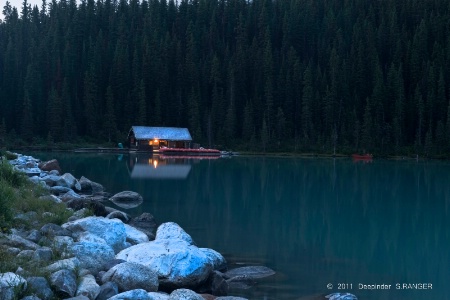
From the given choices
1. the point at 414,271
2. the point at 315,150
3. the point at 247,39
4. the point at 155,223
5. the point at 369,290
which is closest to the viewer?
the point at 369,290

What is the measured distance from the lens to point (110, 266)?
1013 centimetres

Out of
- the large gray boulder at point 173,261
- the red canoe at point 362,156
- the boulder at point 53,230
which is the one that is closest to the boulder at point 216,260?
the large gray boulder at point 173,261

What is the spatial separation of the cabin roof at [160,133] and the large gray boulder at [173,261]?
196ft

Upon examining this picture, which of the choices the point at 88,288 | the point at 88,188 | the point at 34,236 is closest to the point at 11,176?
the point at 88,188

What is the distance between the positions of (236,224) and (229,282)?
6.96 m

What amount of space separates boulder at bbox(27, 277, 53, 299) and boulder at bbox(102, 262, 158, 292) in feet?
4.53

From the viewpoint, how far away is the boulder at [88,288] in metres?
8.42

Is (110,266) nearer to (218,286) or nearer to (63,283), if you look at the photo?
(63,283)

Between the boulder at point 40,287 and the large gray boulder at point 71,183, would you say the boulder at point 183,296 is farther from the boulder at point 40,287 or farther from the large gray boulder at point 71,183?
the large gray boulder at point 71,183

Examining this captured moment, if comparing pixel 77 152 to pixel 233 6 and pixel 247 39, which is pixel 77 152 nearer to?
pixel 247 39

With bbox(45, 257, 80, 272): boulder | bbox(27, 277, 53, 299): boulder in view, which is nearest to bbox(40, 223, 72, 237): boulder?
bbox(45, 257, 80, 272): boulder

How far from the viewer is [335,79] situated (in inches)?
3150

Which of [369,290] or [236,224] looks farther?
[236,224]

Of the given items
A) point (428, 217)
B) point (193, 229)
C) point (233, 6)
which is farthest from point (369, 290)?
point (233, 6)
